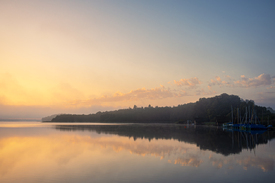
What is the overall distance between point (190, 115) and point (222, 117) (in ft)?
112

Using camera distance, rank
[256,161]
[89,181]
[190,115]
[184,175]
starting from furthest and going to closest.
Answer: [190,115], [256,161], [184,175], [89,181]

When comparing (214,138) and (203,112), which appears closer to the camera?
(214,138)

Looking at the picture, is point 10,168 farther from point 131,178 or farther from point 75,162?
point 131,178

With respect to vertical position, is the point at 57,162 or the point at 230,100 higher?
the point at 230,100

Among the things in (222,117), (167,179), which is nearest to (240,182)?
(167,179)

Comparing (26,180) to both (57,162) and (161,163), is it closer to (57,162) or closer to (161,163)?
(57,162)

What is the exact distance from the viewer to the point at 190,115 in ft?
477

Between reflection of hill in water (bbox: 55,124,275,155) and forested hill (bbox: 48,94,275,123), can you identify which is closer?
reflection of hill in water (bbox: 55,124,275,155)

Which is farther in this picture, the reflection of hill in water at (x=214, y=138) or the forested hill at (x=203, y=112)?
the forested hill at (x=203, y=112)

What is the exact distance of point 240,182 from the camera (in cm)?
1060

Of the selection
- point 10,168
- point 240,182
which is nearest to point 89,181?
point 10,168

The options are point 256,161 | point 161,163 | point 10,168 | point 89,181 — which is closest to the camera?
point 89,181

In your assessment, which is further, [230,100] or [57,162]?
[230,100]

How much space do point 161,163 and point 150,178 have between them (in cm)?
368
